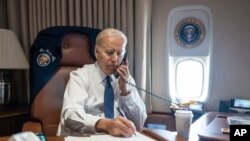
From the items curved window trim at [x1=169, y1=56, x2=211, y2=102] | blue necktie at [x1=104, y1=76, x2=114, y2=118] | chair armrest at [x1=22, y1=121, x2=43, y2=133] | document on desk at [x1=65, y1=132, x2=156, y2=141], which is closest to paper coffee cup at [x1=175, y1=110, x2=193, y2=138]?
document on desk at [x1=65, y1=132, x2=156, y2=141]

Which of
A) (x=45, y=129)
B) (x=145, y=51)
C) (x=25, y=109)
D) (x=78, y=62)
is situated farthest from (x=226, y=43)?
(x=25, y=109)

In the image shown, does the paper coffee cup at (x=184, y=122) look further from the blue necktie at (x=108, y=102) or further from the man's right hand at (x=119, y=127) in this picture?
the blue necktie at (x=108, y=102)

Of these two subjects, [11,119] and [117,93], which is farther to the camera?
[11,119]

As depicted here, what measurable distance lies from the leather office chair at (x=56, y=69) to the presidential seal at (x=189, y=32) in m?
0.67

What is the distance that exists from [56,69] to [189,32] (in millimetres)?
1059

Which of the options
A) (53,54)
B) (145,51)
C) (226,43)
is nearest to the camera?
(53,54)

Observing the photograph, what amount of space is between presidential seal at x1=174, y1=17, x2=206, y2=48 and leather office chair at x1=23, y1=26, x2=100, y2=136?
2.20 ft

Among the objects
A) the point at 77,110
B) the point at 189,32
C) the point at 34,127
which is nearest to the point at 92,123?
the point at 77,110

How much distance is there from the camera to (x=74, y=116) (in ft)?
4.39

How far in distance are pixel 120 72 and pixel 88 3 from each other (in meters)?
0.99

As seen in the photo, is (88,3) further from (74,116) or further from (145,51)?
(74,116)

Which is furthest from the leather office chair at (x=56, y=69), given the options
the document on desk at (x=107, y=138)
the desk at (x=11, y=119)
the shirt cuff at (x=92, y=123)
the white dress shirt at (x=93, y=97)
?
the document on desk at (x=107, y=138)

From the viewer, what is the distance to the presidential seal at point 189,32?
2.04m

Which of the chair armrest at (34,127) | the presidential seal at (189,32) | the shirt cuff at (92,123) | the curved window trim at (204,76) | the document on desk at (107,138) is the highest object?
the presidential seal at (189,32)
